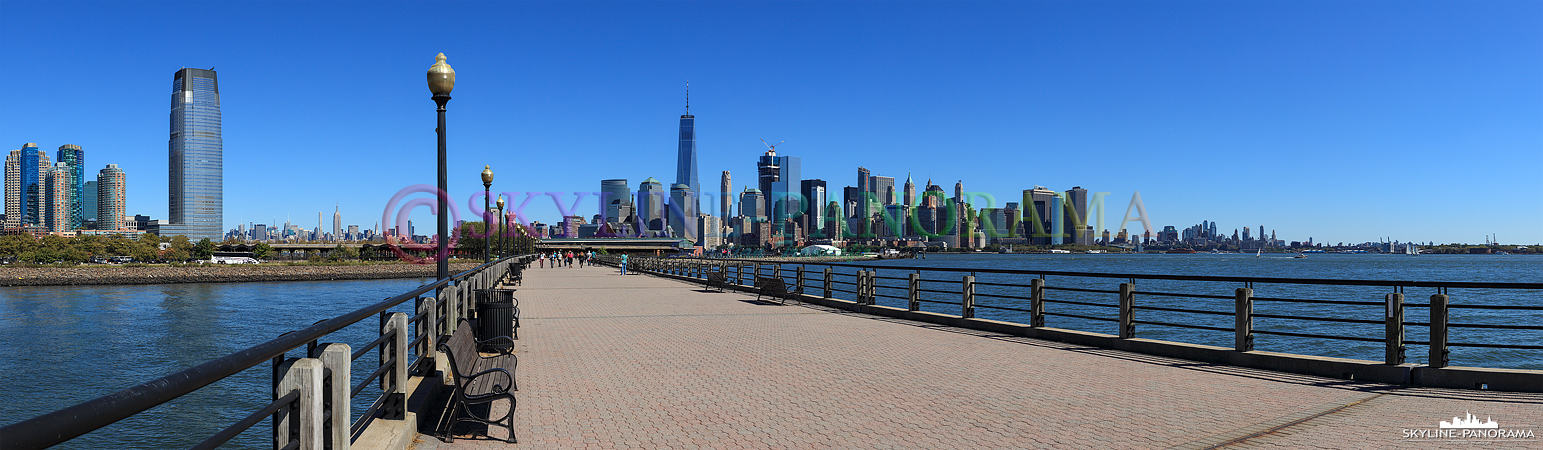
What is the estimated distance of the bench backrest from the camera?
19.8ft

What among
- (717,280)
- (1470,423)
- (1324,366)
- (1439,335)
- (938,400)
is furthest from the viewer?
(717,280)

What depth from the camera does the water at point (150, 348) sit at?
1636cm

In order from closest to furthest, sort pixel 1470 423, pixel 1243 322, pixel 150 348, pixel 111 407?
pixel 111 407 → pixel 1470 423 → pixel 1243 322 → pixel 150 348

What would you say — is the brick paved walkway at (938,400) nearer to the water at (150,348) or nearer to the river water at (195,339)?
the river water at (195,339)

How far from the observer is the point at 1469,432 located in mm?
7055

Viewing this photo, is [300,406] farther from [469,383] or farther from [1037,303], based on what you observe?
[1037,303]

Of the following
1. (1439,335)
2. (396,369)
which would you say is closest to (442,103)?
(396,369)

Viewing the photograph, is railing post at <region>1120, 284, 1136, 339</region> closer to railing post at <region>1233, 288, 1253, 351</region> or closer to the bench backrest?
railing post at <region>1233, 288, 1253, 351</region>

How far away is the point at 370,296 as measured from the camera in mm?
68812

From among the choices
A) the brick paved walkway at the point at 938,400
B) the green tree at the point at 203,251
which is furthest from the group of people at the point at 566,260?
the green tree at the point at 203,251

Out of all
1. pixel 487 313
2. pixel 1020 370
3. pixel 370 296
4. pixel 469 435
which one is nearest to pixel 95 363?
pixel 487 313

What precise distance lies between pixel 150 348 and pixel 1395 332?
3853 cm

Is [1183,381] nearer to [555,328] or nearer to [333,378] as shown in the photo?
[333,378]

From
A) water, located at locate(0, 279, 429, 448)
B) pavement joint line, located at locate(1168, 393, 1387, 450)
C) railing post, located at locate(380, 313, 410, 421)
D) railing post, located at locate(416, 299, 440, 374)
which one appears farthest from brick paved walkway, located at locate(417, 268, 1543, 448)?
water, located at locate(0, 279, 429, 448)
